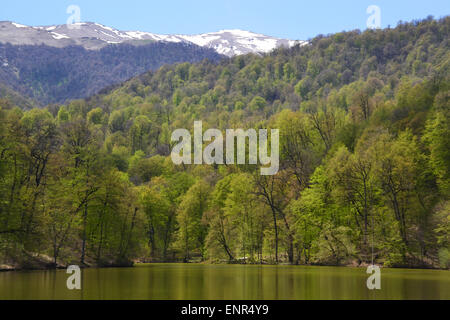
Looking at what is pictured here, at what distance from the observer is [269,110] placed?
146m

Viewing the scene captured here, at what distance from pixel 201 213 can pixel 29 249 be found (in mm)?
40095

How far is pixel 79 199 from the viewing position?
5859cm

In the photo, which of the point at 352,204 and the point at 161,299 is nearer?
the point at 161,299

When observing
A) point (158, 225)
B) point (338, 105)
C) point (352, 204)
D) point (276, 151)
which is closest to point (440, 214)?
point (352, 204)

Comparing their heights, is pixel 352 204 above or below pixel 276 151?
below

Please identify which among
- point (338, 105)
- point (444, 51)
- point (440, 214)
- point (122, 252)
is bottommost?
point (122, 252)

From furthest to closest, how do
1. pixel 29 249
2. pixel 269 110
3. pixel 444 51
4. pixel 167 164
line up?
pixel 269 110, pixel 444 51, pixel 167 164, pixel 29 249

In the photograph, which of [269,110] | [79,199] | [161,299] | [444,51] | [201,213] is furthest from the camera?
[269,110]

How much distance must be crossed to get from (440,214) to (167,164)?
71.9 metres

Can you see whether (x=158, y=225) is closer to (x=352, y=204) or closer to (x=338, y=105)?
(x=352, y=204)

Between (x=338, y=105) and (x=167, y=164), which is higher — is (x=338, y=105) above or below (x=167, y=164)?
above
